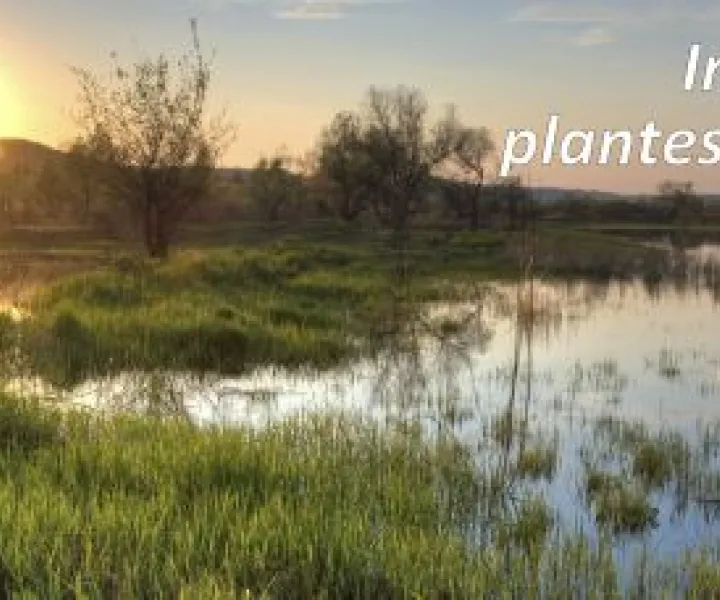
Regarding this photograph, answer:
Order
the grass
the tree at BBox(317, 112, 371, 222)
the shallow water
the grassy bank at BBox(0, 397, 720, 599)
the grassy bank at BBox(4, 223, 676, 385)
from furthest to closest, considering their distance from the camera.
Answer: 1. the tree at BBox(317, 112, 371, 222)
2. the grassy bank at BBox(4, 223, 676, 385)
3. the shallow water
4. the grass
5. the grassy bank at BBox(0, 397, 720, 599)

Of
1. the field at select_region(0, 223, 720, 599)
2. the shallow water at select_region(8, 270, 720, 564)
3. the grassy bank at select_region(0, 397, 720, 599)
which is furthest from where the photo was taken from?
the shallow water at select_region(8, 270, 720, 564)

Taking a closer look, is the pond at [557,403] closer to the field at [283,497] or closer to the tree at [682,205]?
the field at [283,497]

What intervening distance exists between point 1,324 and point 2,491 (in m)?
13.2

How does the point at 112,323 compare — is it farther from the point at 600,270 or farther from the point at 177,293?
the point at 600,270

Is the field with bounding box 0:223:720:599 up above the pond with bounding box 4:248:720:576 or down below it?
above

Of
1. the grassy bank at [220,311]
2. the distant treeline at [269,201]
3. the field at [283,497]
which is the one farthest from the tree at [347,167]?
A: the field at [283,497]

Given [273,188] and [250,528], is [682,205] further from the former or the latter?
[250,528]

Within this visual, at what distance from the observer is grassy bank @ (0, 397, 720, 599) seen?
776cm

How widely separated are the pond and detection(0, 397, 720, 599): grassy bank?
1047 mm

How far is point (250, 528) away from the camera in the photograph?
8.47 meters

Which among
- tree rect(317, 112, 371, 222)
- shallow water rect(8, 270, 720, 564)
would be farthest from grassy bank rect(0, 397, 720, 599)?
tree rect(317, 112, 371, 222)

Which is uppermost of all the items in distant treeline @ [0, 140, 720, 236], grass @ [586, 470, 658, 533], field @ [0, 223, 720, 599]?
distant treeline @ [0, 140, 720, 236]

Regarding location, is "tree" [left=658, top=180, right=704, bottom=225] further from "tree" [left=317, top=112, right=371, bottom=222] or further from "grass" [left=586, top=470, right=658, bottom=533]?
"grass" [left=586, top=470, right=658, bottom=533]

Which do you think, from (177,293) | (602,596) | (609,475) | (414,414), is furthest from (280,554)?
(177,293)
